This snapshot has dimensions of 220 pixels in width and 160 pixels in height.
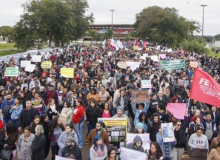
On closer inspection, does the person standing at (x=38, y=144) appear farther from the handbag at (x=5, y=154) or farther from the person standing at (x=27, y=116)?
the person standing at (x=27, y=116)

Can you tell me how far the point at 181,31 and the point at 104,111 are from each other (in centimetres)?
4838

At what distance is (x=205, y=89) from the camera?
25.1ft

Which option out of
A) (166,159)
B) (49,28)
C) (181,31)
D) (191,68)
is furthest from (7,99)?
(181,31)

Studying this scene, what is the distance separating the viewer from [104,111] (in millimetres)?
9461

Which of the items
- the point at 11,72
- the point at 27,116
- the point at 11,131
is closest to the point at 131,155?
the point at 11,131

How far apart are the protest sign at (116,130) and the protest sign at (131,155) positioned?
4.75 ft

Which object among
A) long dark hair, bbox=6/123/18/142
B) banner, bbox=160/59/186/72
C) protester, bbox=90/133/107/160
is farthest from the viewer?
banner, bbox=160/59/186/72

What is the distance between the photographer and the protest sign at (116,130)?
7.84 metres

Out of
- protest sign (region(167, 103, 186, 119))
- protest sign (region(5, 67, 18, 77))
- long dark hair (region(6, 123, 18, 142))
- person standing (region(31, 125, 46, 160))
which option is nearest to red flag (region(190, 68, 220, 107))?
protest sign (region(167, 103, 186, 119))

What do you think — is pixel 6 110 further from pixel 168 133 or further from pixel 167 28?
pixel 167 28

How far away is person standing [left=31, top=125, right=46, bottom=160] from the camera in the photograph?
23.7ft

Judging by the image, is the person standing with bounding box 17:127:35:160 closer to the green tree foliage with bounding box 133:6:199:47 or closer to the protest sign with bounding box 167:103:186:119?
the protest sign with bounding box 167:103:186:119

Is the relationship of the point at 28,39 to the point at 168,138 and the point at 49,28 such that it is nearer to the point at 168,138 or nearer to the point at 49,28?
the point at 49,28

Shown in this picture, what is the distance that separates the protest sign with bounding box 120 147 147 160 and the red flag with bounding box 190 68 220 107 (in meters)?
2.20
